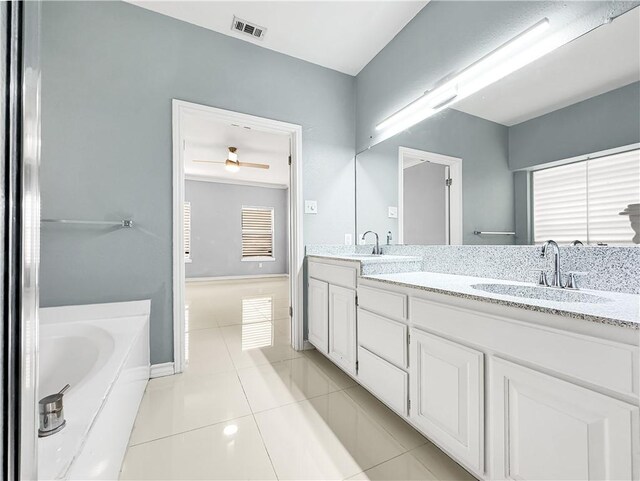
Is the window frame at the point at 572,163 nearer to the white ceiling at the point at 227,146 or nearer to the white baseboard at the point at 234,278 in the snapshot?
the white ceiling at the point at 227,146

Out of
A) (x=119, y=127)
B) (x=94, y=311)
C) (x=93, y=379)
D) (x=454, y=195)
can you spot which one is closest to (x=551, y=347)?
(x=454, y=195)

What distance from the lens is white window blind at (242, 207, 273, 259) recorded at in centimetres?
719

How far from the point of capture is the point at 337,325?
2.04 meters

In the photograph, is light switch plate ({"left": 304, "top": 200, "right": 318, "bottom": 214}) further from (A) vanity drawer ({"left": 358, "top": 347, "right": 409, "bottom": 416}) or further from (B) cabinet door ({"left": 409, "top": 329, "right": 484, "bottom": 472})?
(B) cabinet door ({"left": 409, "top": 329, "right": 484, "bottom": 472})

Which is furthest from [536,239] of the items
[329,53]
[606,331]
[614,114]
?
[329,53]

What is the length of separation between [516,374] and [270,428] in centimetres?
122

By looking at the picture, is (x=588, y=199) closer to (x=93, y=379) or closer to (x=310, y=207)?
(x=310, y=207)

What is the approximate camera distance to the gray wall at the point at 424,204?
2.00 meters

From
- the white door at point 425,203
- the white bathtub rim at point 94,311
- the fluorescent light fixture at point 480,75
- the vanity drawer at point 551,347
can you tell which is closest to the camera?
the vanity drawer at point 551,347

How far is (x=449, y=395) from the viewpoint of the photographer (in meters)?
1.15

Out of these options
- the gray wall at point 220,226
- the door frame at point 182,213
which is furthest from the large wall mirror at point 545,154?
the gray wall at point 220,226

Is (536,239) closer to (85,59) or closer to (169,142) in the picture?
(169,142)

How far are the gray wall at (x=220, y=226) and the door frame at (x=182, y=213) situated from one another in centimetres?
457

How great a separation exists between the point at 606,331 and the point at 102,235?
260cm
